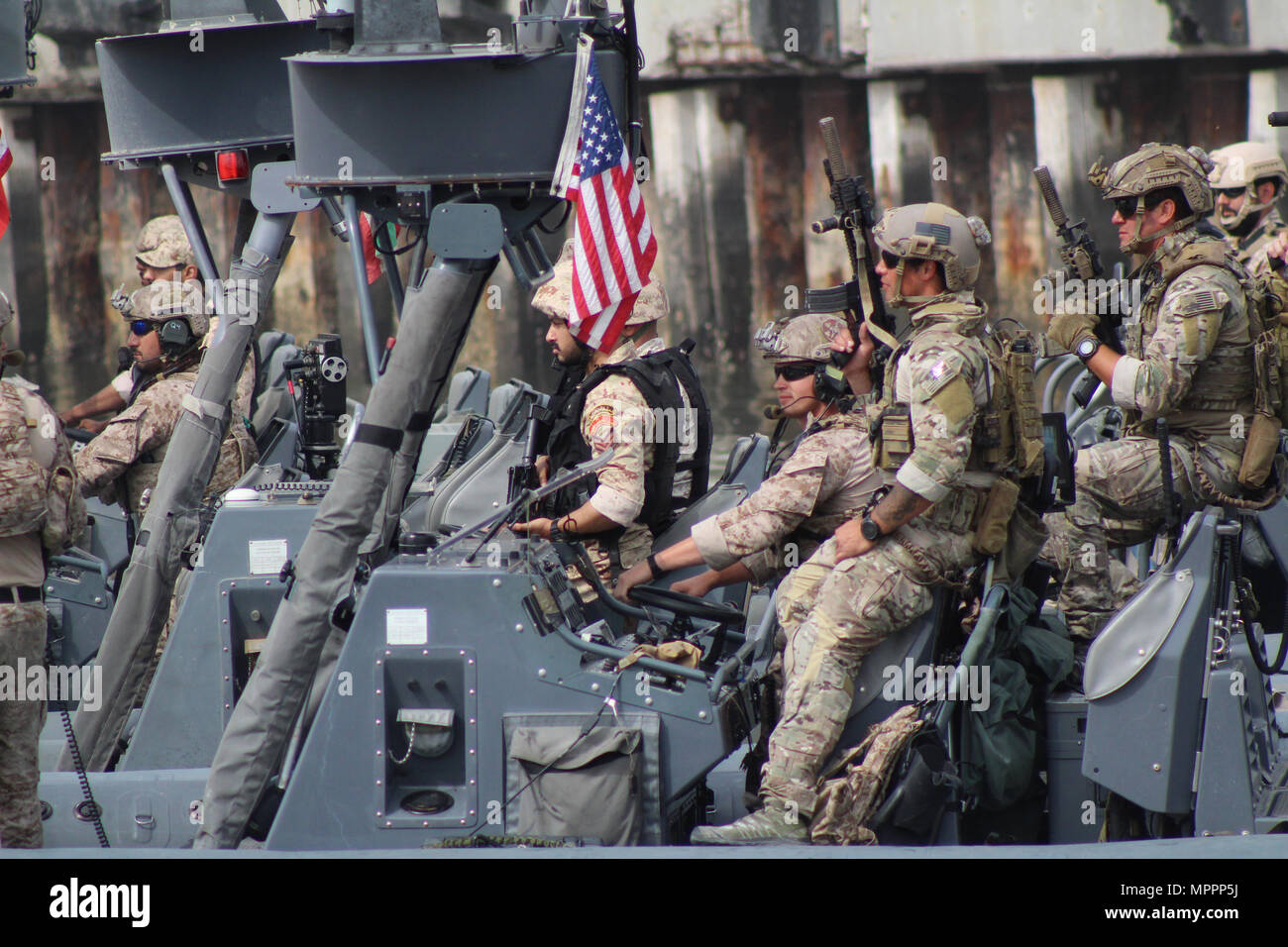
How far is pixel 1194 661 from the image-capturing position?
4.29 meters

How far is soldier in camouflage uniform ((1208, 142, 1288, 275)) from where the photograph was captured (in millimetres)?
7660

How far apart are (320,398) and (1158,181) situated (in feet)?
10.3

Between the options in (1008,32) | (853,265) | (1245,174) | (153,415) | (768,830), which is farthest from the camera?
(1008,32)

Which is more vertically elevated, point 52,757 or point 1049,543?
point 1049,543

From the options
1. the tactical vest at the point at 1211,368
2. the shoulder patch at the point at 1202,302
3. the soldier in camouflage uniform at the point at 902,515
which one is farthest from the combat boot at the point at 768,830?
the shoulder patch at the point at 1202,302

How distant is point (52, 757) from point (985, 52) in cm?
959

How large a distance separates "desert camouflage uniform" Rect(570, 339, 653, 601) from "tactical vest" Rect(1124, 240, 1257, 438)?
5.45 feet

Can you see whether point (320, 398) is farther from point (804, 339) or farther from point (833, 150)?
point (833, 150)

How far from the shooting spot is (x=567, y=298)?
530 centimetres

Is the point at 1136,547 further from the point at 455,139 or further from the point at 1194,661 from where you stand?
the point at 455,139

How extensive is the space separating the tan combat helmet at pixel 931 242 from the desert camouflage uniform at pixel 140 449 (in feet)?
11.0

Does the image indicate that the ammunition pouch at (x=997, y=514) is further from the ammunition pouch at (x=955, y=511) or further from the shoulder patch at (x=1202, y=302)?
the shoulder patch at (x=1202, y=302)

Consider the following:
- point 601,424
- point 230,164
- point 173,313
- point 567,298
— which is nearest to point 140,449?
point 173,313
